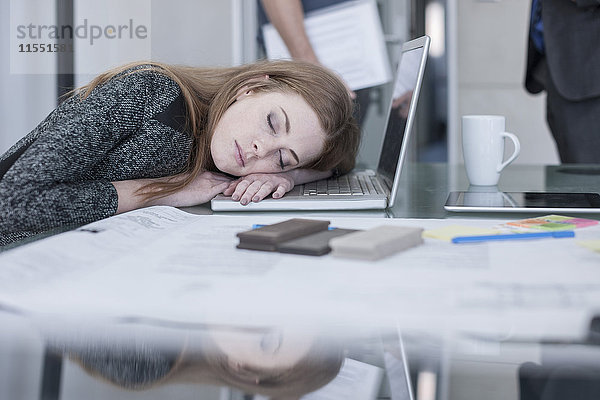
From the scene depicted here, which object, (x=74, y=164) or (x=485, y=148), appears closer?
(x=74, y=164)

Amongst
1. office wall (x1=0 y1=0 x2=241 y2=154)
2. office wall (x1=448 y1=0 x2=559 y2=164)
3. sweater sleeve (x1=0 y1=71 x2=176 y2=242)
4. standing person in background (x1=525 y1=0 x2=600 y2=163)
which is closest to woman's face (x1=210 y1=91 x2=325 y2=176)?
sweater sleeve (x1=0 y1=71 x2=176 y2=242)

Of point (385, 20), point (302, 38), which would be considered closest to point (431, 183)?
point (302, 38)

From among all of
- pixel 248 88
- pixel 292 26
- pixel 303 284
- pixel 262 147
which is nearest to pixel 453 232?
pixel 303 284

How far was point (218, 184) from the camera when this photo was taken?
1049 millimetres

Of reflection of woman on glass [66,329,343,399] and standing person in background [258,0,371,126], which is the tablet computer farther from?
standing person in background [258,0,371,126]

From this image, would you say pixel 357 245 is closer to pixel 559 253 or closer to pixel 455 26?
pixel 559 253

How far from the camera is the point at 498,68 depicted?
11.3ft

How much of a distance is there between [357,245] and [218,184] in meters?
0.52

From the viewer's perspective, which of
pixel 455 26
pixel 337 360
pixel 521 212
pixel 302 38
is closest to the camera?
pixel 337 360

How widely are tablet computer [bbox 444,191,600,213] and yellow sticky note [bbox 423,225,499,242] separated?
17 cm

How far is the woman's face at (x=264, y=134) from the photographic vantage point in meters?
1.08

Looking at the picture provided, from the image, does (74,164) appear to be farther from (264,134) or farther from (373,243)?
(373,243)

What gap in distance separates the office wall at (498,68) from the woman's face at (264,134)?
2.36m

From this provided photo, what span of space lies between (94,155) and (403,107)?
52cm
